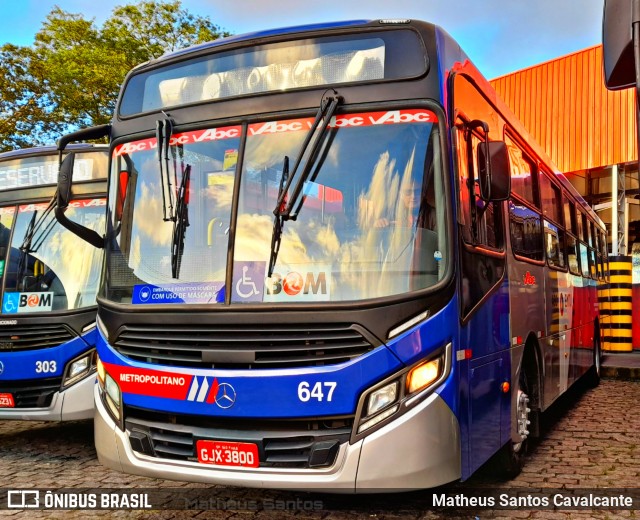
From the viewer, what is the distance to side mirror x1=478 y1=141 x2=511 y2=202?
161 inches

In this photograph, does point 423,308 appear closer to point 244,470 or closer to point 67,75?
point 244,470

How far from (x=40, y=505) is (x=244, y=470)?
→ 1.97 m

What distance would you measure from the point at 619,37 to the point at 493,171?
1726 mm

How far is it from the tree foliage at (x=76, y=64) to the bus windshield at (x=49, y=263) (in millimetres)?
16716

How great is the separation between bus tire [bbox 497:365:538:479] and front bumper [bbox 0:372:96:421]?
3631 millimetres

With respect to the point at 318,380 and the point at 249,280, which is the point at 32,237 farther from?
the point at 318,380

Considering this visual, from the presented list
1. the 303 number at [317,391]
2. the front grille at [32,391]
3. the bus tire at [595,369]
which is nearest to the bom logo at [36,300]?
the front grille at [32,391]

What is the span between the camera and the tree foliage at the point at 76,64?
22938mm

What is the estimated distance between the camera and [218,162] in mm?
4195

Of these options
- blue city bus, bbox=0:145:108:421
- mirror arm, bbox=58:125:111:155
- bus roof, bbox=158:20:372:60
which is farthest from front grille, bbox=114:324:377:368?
blue city bus, bbox=0:145:108:421

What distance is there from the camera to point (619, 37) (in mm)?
2426

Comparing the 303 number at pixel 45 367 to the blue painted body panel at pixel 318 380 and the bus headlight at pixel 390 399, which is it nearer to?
the blue painted body panel at pixel 318 380

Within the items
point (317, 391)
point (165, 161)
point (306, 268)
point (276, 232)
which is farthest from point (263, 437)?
point (165, 161)

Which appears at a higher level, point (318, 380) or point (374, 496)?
point (318, 380)
